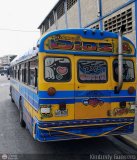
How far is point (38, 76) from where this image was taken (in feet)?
→ 20.2

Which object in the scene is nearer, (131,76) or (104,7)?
(131,76)

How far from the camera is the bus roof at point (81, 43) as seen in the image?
20.2 feet

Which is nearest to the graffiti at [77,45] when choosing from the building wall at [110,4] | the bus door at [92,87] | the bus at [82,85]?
the bus at [82,85]

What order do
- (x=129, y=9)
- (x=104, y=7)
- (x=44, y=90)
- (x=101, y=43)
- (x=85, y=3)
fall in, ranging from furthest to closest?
(x=85, y=3), (x=104, y=7), (x=129, y=9), (x=101, y=43), (x=44, y=90)

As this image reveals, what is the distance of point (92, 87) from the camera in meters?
6.46

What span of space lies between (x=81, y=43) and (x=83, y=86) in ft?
3.27

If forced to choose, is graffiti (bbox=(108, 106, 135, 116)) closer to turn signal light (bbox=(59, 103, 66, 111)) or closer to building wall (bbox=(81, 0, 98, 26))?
turn signal light (bbox=(59, 103, 66, 111))

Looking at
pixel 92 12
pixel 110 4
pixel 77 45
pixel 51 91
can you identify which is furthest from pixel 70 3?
pixel 51 91

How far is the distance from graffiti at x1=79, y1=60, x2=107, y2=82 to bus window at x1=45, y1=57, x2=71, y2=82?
1.03 ft

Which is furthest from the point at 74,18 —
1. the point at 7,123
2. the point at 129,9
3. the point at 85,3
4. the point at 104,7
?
the point at 7,123

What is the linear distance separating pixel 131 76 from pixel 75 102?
167 centimetres

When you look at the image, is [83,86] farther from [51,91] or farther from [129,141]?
[129,141]

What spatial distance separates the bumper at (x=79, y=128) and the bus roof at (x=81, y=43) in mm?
1592

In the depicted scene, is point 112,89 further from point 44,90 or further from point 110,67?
point 44,90
